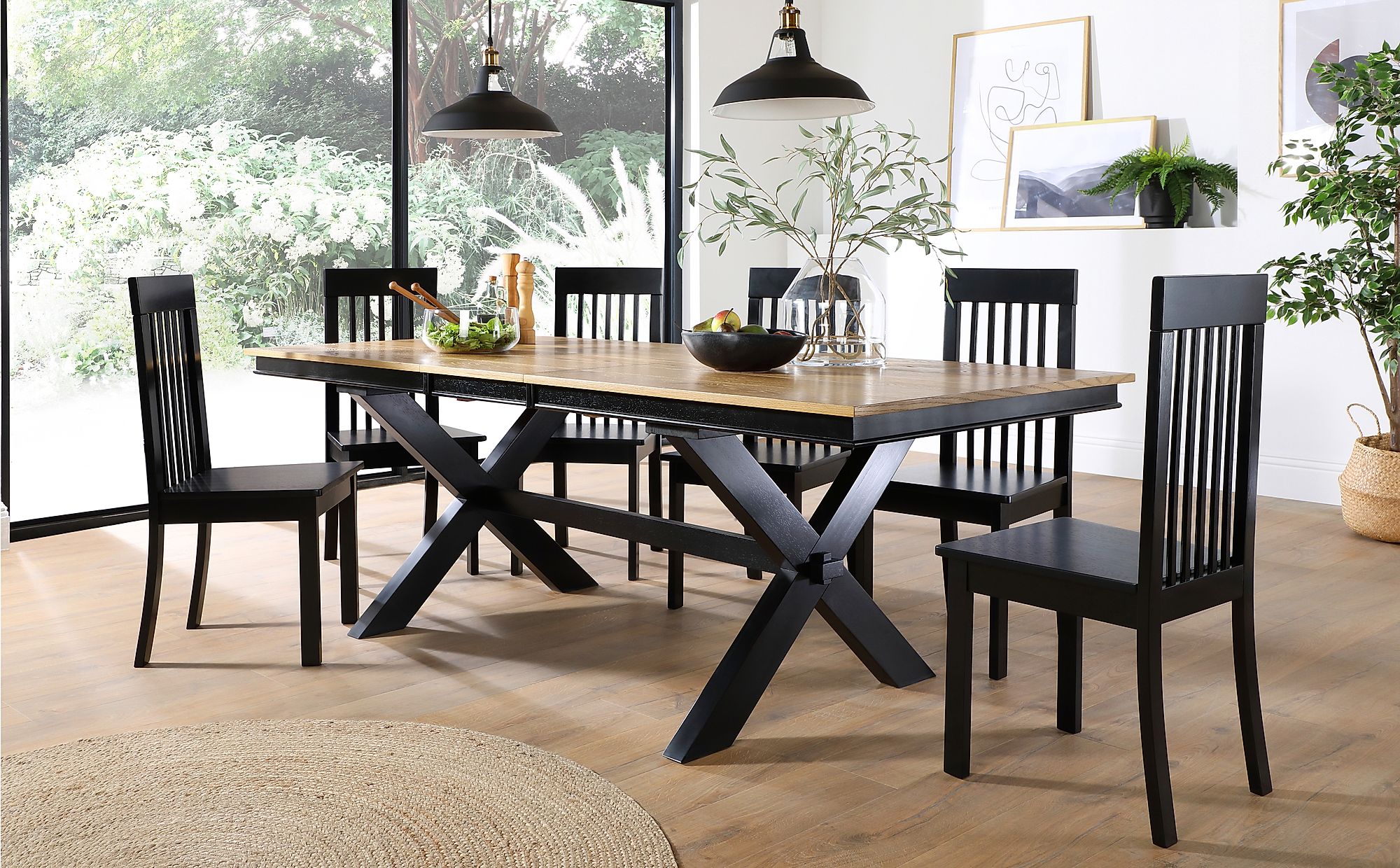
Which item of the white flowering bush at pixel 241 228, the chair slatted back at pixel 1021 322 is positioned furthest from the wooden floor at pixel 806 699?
the white flowering bush at pixel 241 228

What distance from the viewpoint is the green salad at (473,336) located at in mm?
3352

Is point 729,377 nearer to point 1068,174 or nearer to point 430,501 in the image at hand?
Result: point 430,501

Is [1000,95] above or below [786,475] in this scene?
above

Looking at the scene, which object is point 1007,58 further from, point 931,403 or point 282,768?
point 282,768

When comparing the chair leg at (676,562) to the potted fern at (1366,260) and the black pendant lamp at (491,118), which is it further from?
the potted fern at (1366,260)

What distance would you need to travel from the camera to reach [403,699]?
2.84m

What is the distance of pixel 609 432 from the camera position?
13.0ft

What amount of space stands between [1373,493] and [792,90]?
2768 millimetres

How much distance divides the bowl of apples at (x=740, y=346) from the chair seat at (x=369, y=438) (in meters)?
1.10

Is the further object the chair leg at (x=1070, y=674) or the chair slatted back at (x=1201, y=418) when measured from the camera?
the chair leg at (x=1070, y=674)

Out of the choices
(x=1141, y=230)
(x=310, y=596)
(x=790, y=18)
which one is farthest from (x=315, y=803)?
(x=1141, y=230)

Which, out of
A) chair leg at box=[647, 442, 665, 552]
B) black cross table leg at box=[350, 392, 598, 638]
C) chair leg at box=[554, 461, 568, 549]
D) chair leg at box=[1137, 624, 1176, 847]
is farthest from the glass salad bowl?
chair leg at box=[1137, 624, 1176, 847]

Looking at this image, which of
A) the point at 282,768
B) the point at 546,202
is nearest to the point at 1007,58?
the point at 546,202

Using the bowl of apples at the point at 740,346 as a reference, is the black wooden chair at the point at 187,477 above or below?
below
